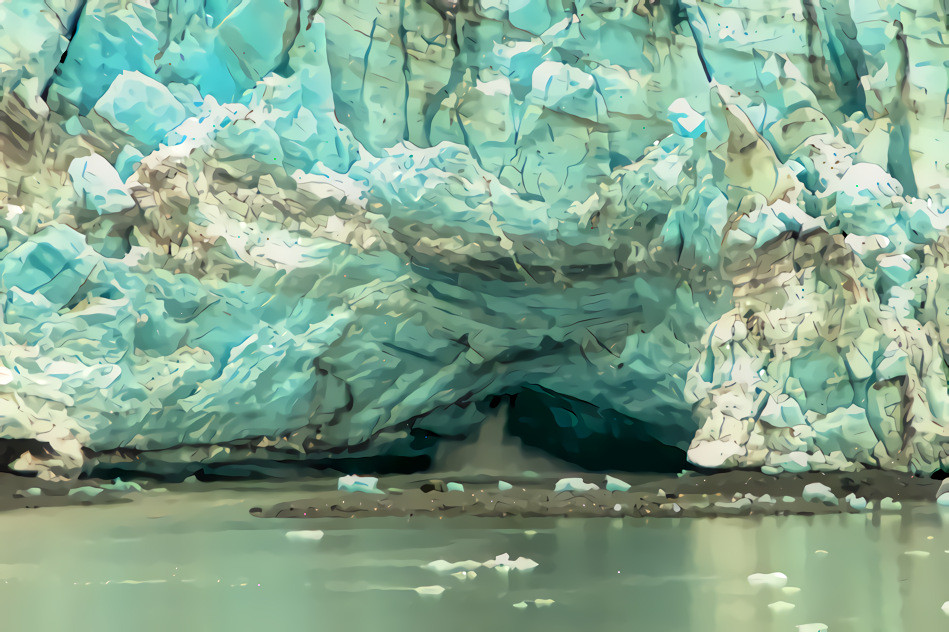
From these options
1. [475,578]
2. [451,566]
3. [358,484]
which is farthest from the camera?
[358,484]

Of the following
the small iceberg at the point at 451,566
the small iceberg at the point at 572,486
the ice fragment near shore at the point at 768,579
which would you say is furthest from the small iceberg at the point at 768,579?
the small iceberg at the point at 572,486

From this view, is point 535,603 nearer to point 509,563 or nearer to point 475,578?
point 475,578

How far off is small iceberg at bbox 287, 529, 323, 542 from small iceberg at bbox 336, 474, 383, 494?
833 millimetres

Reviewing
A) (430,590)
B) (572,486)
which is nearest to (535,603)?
(430,590)

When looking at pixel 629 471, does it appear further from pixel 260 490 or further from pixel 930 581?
pixel 930 581

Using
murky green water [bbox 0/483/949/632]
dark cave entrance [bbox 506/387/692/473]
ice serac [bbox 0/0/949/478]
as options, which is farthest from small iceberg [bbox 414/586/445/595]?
dark cave entrance [bbox 506/387/692/473]

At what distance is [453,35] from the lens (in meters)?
3.72

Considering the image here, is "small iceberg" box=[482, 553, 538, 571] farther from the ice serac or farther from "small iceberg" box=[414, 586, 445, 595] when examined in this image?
the ice serac

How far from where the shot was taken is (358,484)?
12.1 ft

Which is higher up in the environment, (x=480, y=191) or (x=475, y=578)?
(x=480, y=191)

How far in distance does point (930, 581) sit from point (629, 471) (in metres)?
2.50

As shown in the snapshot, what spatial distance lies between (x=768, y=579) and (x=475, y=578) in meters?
0.64

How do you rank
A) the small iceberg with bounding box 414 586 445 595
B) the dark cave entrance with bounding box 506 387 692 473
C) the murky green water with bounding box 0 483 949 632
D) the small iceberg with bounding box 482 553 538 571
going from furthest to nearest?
the dark cave entrance with bounding box 506 387 692 473, the small iceberg with bounding box 482 553 538 571, the small iceberg with bounding box 414 586 445 595, the murky green water with bounding box 0 483 949 632

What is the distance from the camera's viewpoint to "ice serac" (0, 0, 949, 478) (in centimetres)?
355
